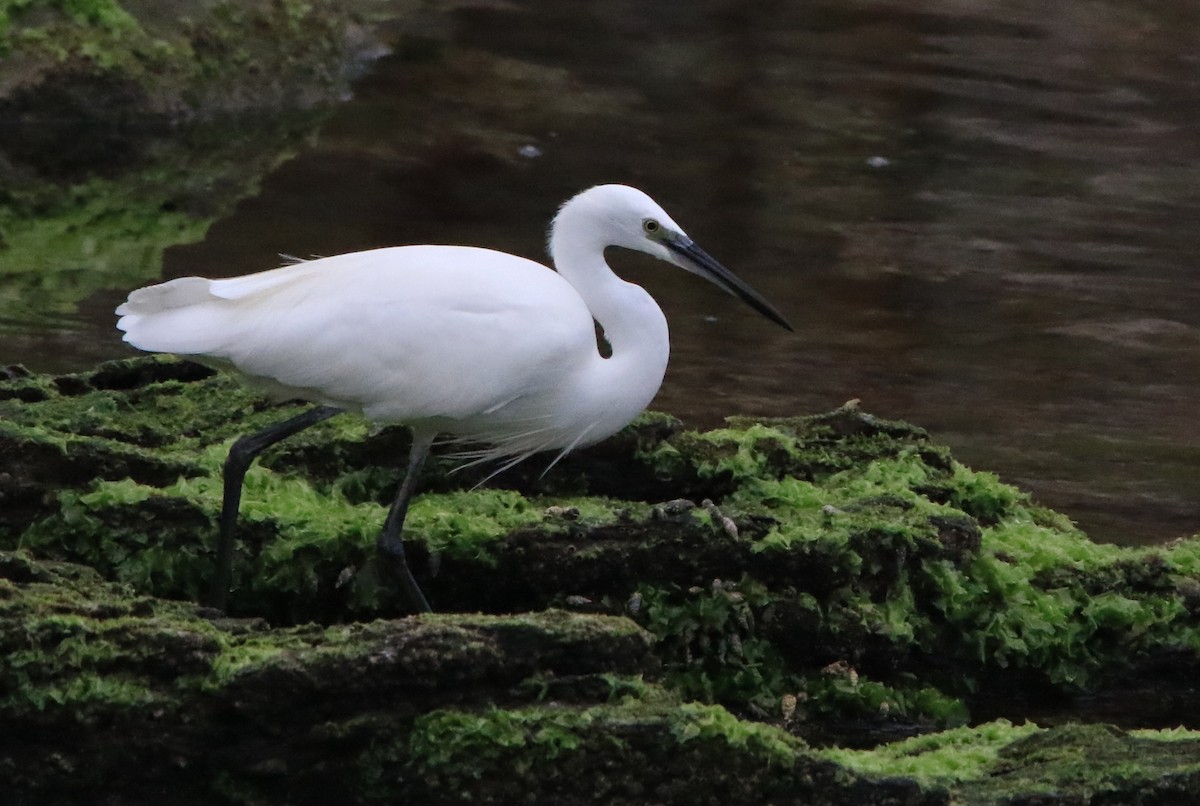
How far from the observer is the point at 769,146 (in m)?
14.7

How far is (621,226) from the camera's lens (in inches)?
221

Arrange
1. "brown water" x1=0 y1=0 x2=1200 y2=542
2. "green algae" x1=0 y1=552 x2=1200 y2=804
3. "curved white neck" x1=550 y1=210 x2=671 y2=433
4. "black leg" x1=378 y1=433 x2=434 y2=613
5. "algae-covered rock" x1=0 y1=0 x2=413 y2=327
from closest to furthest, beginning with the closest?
"green algae" x1=0 y1=552 x2=1200 y2=804 → "black leg" x1=378 y1=433 x2=434 y2=613 → "curved white neck" x1=550 y1=210 x2=671 y2=433 → "brown water" x1=0 y1=0 x2=1200 y2=542 → "algae-covered rock" x1=0 y1=0 x2=413 y2=327

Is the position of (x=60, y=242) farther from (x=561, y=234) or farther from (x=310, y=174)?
(x=561, y=234)

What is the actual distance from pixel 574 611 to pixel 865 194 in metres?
8.69

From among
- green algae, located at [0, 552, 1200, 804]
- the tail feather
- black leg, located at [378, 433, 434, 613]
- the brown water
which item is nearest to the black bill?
black leg, located at [378, 433, 434, 613]

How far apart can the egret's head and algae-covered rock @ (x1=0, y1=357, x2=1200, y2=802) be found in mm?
749

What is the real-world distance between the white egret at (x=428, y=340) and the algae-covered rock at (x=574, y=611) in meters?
0.28

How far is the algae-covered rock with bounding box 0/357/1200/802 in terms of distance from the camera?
4.09 m

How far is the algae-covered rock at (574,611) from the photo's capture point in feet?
13.4

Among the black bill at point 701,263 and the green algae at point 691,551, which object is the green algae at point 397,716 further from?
the black bill at point 701,263

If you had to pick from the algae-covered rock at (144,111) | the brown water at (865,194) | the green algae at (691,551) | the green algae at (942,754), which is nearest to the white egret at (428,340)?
the green algae at (691,551)

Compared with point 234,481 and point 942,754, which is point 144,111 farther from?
point 942,754

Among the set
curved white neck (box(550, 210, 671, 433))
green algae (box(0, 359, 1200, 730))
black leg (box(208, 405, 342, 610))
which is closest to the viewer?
black leg (box(208, 405, 342, 610))

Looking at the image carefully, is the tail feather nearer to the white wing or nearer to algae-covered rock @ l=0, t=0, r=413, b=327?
Answer: the white wing
